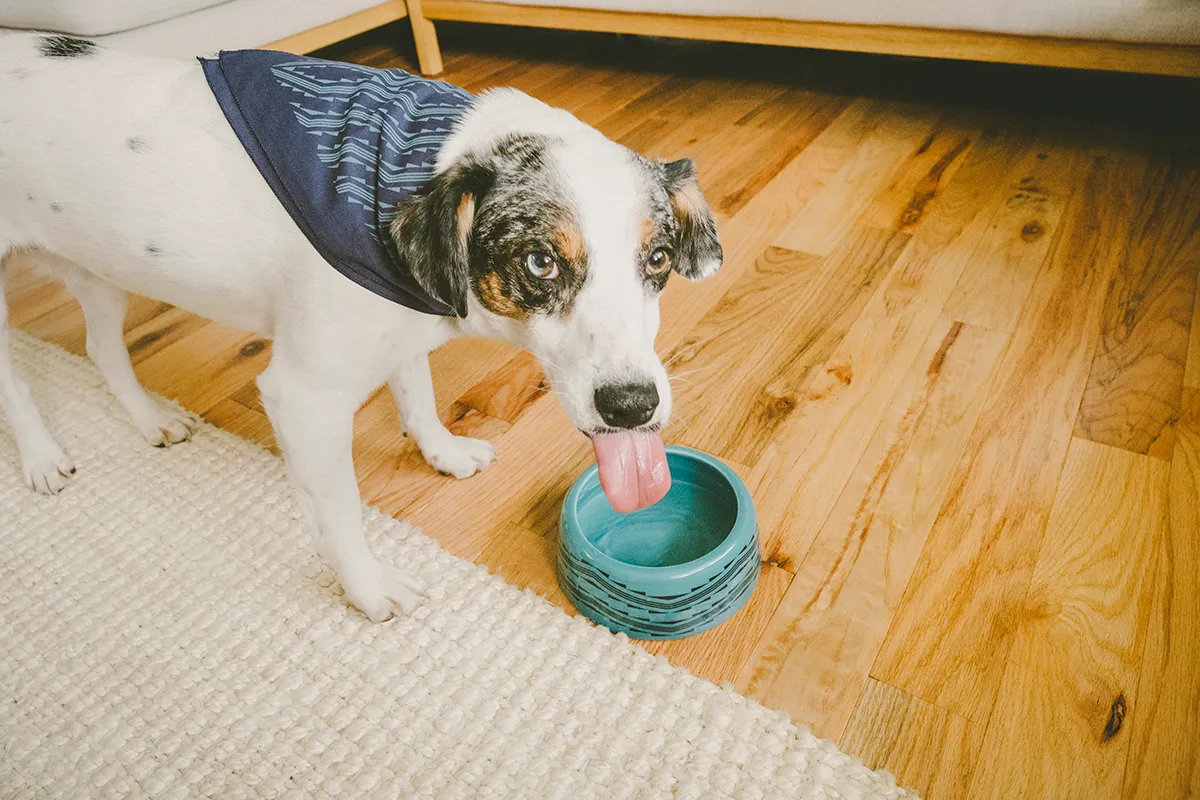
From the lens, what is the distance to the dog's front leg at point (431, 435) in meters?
1.63

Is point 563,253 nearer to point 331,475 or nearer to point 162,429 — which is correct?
point 331,475

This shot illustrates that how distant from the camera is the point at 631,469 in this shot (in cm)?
128

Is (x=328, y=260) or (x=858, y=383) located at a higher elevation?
(x=328, y=260)

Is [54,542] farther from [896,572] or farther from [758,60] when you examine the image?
[758,60]

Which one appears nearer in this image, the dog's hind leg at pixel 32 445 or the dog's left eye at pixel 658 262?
the dog's left eye at pixel 658 262

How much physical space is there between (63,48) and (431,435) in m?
0.96

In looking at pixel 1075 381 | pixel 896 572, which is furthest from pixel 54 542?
pixel 1075 381

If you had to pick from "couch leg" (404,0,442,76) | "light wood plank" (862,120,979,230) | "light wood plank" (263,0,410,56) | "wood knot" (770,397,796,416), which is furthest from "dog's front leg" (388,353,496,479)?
"couch leg" (404,0,442,76)

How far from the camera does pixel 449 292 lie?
115 cm

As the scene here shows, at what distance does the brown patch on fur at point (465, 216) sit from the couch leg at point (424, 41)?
318 cm

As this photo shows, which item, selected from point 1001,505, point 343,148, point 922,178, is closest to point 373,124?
point 343,148

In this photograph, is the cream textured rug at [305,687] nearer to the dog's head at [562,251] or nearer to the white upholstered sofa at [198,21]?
the dog's head at [562,251]

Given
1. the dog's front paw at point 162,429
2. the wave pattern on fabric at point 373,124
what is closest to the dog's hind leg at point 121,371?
the dog's front paw at point 162,429

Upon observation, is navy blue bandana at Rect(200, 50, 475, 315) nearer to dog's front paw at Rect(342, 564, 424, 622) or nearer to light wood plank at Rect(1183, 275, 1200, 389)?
dog's front paw at Rect(342, 564, 424, 622)
